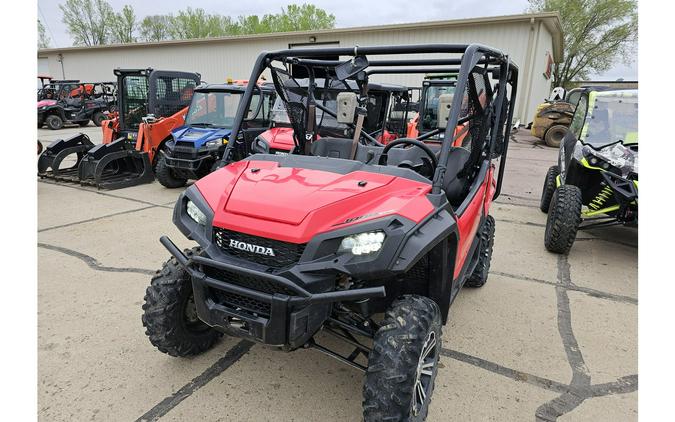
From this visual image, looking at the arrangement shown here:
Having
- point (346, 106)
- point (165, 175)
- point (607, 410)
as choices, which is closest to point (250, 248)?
point (346, 106)

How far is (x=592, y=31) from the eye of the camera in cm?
3123

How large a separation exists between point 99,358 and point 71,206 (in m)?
4.51

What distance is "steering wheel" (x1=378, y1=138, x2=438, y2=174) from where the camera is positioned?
2.34m

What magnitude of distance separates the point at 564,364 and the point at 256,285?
2.10 metres

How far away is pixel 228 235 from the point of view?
2.04m

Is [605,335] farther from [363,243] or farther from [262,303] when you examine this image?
[262,303]

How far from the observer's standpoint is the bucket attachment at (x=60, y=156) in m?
7.85

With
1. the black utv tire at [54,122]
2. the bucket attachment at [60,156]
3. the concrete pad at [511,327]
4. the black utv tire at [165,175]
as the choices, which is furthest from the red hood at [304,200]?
the black utv tire at [54,122]

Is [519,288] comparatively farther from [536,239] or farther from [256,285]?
[256,285]

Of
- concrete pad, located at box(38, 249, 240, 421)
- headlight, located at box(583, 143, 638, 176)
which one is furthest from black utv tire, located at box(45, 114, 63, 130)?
headlight, located at box(583, 143, 638, 176)

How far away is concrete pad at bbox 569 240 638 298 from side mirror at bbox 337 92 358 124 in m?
2.78

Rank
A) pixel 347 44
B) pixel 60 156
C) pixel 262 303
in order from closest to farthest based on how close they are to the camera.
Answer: pixel 262 303 → pixel 60 156 → pixel 347 44

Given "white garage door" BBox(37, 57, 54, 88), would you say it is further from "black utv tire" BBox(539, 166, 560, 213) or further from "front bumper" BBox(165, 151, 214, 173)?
"black utv tire" BBox(539, 166, 560, 213)

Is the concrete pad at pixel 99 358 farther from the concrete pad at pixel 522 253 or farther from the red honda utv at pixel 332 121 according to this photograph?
the concrete pad at pixel 522 253
